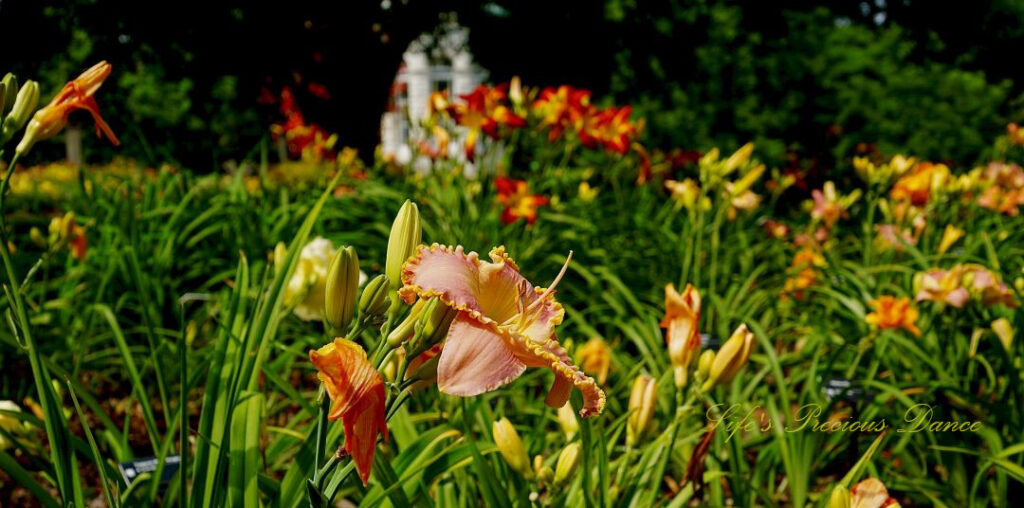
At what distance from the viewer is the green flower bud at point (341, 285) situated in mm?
673

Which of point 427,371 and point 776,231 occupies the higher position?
point 427,371

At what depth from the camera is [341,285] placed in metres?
0.67

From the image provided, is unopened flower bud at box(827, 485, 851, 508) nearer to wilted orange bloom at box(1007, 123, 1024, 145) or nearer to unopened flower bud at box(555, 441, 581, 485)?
unopened flower bud at box(555, 441, 581, 485)

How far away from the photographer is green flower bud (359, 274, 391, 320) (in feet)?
2.23

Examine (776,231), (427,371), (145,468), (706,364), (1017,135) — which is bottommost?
(776,231)

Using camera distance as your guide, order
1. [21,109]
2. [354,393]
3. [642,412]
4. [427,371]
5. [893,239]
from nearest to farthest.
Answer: [354,393], [427,371], [21,109], [642,412], [893,239]

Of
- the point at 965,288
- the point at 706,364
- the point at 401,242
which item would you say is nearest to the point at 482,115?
the point at 965,288

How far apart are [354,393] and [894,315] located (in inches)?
55.0

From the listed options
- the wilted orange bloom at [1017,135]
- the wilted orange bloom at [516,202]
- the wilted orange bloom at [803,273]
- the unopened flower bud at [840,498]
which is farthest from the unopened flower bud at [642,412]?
the wilted orange bloom at [1017,135]

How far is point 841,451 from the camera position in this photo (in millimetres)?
1741

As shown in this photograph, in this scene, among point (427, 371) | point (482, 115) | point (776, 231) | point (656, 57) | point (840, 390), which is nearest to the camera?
point (427, 371)

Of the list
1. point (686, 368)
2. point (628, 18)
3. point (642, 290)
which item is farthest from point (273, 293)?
point (628, 18)

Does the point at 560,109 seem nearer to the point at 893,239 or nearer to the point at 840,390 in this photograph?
the point at 893,239

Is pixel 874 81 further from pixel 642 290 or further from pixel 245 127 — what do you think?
pixel 245 127
